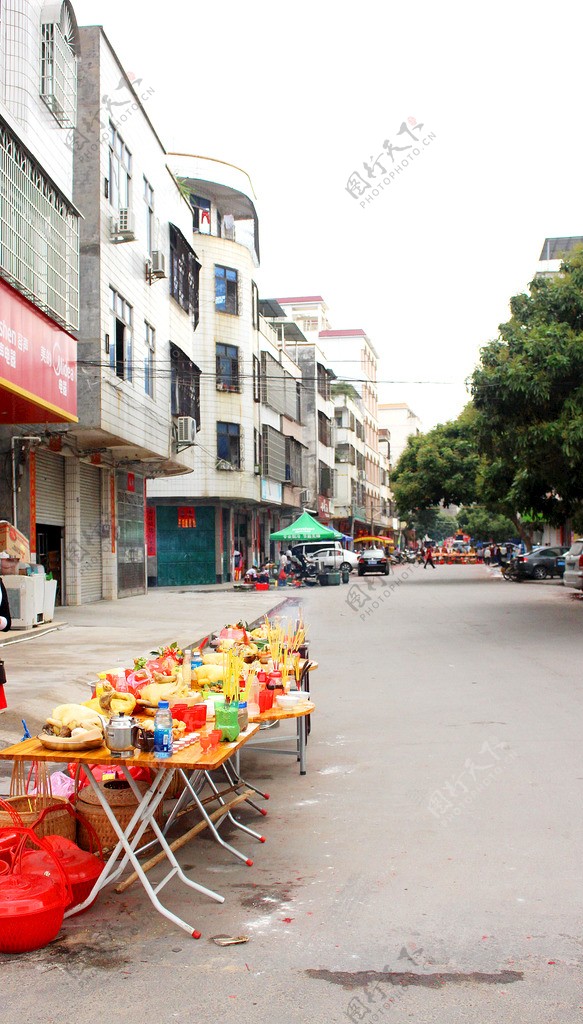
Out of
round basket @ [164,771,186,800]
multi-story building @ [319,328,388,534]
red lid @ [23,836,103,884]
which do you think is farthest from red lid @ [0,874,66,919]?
multi-story building @ [319,328,388,534]

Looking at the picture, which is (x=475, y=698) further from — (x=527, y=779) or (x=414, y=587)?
(x=414, y=587)

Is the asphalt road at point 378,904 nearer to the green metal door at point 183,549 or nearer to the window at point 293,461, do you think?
the green metal door at point 183,549

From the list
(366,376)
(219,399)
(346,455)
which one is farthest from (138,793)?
(366,376)

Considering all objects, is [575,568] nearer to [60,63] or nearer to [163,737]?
[60,63]

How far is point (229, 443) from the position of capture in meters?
39.2

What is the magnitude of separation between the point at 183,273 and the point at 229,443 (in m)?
11.9

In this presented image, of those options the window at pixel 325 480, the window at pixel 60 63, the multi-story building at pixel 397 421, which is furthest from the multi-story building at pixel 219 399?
the multi-story building at pixel 397 421

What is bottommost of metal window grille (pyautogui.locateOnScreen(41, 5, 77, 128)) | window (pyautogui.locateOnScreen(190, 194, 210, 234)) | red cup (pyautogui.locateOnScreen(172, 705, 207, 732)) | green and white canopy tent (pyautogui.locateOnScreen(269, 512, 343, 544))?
red cup (pyautogui.locateOnScreen(172, 705, 207, 732))

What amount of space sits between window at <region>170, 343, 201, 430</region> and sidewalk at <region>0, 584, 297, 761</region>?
6.08 meters

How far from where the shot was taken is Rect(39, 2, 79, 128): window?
15.3 metres

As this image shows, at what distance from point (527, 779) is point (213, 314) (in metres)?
34.2

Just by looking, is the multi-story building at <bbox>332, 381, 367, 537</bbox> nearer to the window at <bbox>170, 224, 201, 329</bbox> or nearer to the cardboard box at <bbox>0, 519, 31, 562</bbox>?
the window at <bbox>170, 224, 201, 329</bbox>

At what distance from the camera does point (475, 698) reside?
33.3 feet

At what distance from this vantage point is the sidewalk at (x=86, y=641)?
31.4 feet
